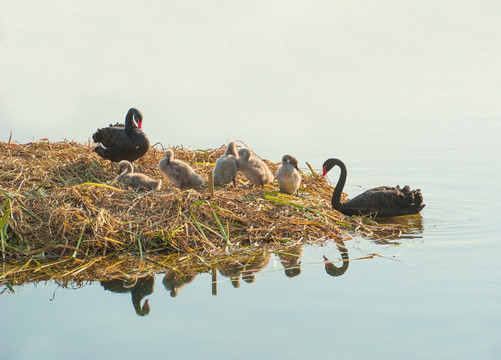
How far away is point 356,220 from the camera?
21.1 ft

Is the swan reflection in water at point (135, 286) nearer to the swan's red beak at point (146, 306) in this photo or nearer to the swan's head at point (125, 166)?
the swan's red beak at point (146, 306)

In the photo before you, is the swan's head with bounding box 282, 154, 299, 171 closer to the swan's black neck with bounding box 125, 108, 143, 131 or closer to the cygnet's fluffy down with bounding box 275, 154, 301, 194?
the cygnet's fluffy down with bounding box 275, 154, 301, 194

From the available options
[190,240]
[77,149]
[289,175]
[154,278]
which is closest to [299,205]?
[289,175]

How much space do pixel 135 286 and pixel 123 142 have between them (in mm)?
3032

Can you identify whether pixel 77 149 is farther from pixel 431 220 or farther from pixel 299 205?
pixel 431 220

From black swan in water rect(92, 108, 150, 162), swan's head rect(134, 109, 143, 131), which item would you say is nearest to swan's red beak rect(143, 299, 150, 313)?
black swan in water rect(92, 108, 150, 162)

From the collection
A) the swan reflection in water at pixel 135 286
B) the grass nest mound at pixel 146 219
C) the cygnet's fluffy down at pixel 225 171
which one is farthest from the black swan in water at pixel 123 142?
the swan reflection in water at pixel 135 286

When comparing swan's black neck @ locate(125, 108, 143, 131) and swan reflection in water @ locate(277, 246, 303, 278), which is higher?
swan's black neck @ locate(125, 108, 143, 131)

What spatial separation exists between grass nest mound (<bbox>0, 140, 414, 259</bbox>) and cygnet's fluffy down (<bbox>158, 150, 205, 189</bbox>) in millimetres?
148

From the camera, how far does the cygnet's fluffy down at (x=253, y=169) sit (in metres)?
6.82

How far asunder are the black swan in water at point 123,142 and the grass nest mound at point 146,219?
2.16 ft

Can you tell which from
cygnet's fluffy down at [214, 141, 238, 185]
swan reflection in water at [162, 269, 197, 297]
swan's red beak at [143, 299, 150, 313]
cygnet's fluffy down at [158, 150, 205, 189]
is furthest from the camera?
cygnet's fluffy down at [214, 141, 238, 185]

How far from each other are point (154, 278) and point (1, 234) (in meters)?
1.45

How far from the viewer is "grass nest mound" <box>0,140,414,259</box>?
17.8 ft
